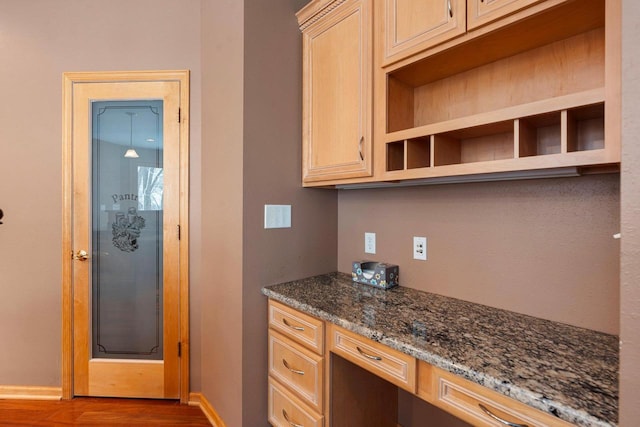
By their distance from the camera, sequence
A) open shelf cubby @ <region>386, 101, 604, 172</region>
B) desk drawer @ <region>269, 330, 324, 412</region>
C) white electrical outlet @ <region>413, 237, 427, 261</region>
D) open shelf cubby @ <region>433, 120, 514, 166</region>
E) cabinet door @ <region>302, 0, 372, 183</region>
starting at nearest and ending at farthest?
open shelf cubby @ <region>386, 101, 604, 172</region> → open shelf cubby @ <region>433, 120, 514, 166</region> → desk drawer @ <region>269, 330, 324, 412</region> → cabinet door @ <region>302, 0, 372, 183</region> → white electrical outlet @ <region>413, 237, 427, 261</region>

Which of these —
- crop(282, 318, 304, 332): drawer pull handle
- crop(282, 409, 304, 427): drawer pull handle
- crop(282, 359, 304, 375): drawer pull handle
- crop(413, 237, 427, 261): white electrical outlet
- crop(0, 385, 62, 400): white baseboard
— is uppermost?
crop(413, 237, 427, 261): white electrical outlet

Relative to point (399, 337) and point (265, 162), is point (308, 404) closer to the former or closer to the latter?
point (399, 337)

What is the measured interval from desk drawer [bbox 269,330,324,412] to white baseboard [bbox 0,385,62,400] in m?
1.72

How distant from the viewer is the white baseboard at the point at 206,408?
201 centimetres

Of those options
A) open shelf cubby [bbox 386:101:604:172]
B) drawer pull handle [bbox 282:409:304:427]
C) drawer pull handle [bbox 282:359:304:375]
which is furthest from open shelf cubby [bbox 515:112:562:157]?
drawer pull handle [bbox 282:409:304:427]

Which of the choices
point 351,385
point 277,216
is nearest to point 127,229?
point 277,216

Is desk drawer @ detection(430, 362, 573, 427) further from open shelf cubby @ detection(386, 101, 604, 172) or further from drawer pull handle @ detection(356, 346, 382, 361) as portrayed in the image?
open shelf cubby @ detection(386, 101, 604, 172)

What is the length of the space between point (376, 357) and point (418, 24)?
1.30m

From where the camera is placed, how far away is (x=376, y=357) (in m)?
1.19

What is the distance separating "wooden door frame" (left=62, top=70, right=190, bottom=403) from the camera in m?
2.24

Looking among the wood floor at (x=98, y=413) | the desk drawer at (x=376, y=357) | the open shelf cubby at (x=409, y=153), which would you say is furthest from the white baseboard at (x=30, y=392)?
the open shelf cubby at (x=409, y=153)

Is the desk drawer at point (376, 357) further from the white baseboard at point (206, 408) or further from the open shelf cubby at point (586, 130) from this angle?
the white baseboard at point (206, 408)

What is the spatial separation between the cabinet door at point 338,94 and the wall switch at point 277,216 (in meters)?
0.22

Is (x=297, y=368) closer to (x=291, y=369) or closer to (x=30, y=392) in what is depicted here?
(x=291, y=369)
